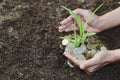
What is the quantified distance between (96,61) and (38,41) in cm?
38

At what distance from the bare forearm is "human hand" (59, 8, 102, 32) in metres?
0.02

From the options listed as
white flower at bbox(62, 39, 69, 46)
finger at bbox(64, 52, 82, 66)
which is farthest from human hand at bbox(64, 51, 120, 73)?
white flower at bbox(62, 39, 69, 46)

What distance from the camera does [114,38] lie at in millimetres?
1760

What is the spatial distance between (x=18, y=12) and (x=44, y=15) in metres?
0.16

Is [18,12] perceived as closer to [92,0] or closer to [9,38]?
[9,38]

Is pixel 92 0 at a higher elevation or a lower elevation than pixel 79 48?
higher

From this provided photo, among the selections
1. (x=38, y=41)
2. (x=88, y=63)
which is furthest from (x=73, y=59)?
(x=38, y=41)

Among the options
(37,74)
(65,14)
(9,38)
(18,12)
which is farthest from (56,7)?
(37,74)

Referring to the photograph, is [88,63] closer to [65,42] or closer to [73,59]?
[73,59]

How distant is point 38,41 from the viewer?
5.61ft

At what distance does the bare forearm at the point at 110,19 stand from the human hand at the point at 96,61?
0.25 metres

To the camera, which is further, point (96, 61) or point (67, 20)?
point (67, 20)

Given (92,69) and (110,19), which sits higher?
(110,19)

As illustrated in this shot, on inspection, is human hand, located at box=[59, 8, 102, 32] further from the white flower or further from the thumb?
the thumb
